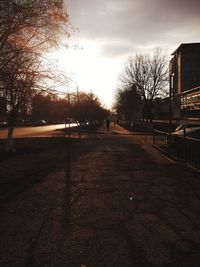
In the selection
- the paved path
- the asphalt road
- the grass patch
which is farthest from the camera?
the asphalt road

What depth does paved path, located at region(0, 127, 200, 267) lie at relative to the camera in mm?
4066

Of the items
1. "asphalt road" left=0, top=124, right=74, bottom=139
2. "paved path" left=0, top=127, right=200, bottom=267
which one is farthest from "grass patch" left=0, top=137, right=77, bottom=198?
"asphalt road" left=0, top=124, right=74, bottom=139

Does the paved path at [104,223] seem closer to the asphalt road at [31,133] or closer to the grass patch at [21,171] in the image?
the grass patch at [21,171]

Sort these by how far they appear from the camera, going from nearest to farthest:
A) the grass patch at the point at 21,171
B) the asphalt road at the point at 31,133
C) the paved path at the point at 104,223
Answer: the paved path at the point at 104,223
the grass patch at the point at 21,171
the asphalt road at the point at 31,133

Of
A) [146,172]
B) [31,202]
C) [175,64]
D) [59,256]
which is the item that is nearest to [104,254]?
[59,256]

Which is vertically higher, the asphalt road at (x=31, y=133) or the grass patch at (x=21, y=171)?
the grass patch at (x=21, y=171)

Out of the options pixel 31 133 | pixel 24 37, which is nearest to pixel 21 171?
pixel 24 37

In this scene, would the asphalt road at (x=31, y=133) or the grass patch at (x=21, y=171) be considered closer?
the grass patch at (x=21, y=171)

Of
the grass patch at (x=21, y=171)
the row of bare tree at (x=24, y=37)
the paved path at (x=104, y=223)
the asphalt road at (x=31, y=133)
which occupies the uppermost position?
the row of bare tree at (x=24, y=37)

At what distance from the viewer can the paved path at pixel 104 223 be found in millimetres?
4066

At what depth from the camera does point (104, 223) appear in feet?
17.9

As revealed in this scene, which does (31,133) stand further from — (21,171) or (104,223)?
(104,223)

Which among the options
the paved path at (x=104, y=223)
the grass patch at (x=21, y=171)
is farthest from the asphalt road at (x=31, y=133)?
the paved path at (x=104, y=223)

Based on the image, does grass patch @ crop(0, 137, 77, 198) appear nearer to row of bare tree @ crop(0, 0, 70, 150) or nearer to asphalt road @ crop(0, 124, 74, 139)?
row of bare tree @ crop(0, 0, 70, 150)
